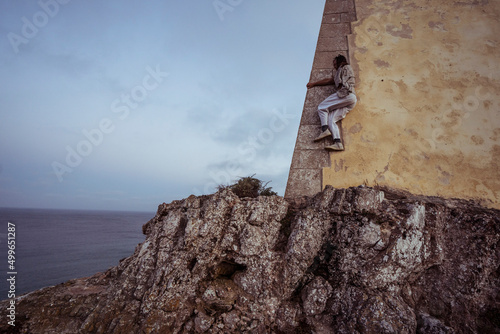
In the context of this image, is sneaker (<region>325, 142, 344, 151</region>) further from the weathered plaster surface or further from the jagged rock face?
the jagged rock face

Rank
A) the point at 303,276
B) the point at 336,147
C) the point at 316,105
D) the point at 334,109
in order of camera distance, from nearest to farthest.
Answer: the point at 303,276 < the point at 336,147 < the point at 334,109 < the point at 316,105

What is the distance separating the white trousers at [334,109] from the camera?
18.0 feet

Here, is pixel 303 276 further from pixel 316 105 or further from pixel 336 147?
pixel 316 105

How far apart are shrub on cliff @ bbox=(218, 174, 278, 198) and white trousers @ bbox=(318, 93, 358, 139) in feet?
6.99

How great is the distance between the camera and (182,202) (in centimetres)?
475

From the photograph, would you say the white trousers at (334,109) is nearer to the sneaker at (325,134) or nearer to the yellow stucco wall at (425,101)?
the sneaker at (325,134)

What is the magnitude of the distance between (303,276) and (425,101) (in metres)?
5.36

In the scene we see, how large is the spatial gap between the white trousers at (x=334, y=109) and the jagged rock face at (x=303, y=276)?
187cm

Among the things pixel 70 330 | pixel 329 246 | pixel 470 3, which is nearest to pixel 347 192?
pixel 329 246

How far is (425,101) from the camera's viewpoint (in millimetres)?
5734

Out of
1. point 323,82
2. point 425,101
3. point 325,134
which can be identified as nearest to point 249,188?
point 325,134

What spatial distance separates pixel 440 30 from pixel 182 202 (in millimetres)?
8268

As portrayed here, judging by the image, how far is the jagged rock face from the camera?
3.47m

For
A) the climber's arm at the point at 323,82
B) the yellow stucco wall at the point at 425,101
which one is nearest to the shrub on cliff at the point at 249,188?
the yellow stucco wall at the point at 425,101
